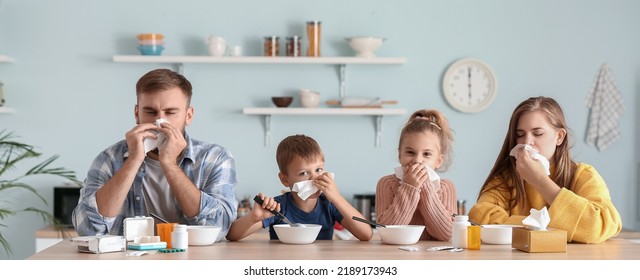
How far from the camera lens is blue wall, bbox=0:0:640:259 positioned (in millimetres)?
5258

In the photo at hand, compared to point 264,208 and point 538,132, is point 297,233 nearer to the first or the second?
point 264,208

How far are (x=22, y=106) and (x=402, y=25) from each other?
236 centimetres

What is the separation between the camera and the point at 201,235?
225 centimetres

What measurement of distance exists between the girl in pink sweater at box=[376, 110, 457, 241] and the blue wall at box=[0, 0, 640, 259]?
250cm

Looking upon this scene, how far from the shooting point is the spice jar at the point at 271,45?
516 centimetres

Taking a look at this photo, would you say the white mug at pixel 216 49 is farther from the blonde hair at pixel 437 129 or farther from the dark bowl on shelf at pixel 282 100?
the blonde hair at pixel 437 129

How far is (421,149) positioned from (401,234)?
43cm

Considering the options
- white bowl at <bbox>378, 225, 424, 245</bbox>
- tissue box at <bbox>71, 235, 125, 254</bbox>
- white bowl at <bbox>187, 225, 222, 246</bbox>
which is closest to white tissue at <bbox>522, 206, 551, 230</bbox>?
white bowl at <bbox>378, 225, 424, 245</bbox>

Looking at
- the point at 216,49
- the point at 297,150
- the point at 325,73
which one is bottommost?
the point at 297,150

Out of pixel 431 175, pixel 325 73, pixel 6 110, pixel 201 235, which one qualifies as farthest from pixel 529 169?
pixel 6 110

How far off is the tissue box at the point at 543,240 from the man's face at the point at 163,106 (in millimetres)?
1041

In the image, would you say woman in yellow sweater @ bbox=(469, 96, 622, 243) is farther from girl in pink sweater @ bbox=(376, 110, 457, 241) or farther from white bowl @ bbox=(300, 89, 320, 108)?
white bowl @ bbox=(300, 89, 320, 108)

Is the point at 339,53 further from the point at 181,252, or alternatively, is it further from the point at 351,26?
the point at 181,252

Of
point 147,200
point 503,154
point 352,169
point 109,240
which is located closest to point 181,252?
point 109,240
